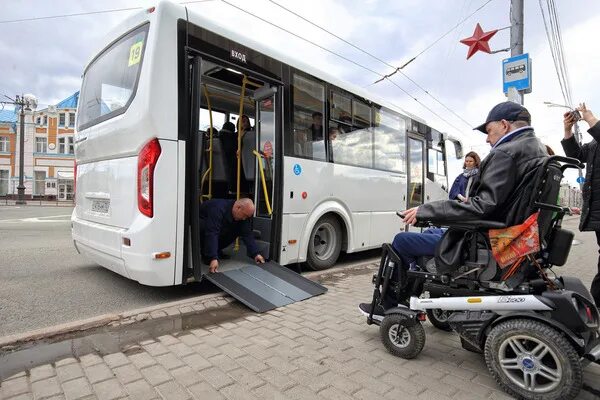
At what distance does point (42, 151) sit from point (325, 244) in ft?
160

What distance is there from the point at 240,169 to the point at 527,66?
561 centimetres

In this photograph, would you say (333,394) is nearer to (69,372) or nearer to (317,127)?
(69,372)

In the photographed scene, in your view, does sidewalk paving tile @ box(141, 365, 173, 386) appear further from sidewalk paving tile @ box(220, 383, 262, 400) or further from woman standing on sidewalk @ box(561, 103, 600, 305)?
woman standing on sidewalk @ box(561, 103, 600, 305)

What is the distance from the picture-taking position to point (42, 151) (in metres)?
44.3

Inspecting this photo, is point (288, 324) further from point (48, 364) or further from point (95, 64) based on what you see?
point (95, 64)

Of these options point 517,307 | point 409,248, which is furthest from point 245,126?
point 517,307

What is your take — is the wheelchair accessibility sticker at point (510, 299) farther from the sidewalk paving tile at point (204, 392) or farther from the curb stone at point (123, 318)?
the curb stone at point (123, 318)

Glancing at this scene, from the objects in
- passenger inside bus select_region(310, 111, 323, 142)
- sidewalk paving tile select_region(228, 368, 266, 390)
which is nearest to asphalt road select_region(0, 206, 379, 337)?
sidewalk paving tile select_region(228, 368, 266, 390)

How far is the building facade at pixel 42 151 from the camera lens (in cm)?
4169

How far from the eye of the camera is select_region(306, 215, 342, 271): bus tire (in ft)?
19.1

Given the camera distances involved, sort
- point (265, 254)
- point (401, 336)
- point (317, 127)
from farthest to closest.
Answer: point (317, 127) < point (265, 254) < point (401, 336)

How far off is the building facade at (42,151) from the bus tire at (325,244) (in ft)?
141

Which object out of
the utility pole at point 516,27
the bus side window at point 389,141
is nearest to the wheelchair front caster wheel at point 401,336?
the bus side window at point 389,141

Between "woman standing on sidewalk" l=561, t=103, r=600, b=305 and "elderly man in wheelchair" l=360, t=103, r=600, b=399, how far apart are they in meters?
1.11
